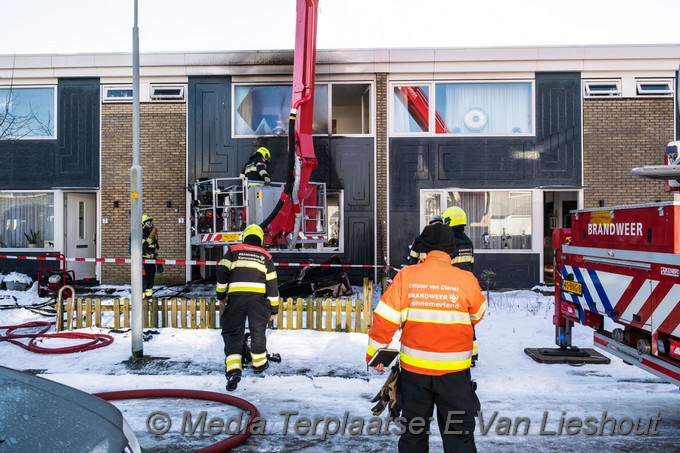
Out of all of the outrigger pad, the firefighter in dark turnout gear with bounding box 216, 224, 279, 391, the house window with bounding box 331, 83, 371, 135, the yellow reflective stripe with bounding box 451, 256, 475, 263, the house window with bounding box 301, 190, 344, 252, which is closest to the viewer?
the firefighter in dark turnout gear with bounding box 216, 224, 279, 391

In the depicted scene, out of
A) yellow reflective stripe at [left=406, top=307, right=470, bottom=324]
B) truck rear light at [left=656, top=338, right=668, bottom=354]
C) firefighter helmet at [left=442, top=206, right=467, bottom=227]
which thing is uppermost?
firefighter helmet at [left=442, top=206, right=467, bottom=227]

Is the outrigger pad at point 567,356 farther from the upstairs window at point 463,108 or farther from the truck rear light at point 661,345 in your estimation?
the upstairs window at point 463,108

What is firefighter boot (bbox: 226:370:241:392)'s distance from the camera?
5676mm

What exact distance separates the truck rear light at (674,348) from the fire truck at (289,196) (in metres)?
6.85

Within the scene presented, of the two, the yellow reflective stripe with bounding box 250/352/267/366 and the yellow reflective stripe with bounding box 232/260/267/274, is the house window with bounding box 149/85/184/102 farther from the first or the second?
the yellow reflective stripe with bounding box 250/352/267/366

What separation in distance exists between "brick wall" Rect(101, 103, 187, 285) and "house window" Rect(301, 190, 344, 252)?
11.4 feet

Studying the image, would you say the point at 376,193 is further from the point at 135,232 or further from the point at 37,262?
the point at 37,262

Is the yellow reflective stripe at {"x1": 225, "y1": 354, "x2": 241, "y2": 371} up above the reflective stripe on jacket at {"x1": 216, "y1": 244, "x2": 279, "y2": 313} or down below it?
below

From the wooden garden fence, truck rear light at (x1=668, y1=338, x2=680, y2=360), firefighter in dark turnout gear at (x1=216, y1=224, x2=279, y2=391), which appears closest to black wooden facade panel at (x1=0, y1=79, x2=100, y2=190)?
the wooden garden fence

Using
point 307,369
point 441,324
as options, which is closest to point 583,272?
point 441,324

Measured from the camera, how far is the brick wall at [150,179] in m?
13.2

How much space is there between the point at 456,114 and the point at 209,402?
396 inches

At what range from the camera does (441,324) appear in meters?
3.29

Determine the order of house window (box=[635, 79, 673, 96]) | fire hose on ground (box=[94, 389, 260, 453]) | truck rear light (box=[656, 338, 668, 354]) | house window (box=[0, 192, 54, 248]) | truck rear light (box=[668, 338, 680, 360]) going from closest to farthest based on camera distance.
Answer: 1. truck rear light (box=[668, 338, 680, 360])
2. truck rear light (box=[656, 338, 668, 354])
3. fire hose on ground (box=[94, 389, 260, 453])
4. house window (box=[635, 79, 673, 96])
5. house window (box=[0, 192, 54, 248])
